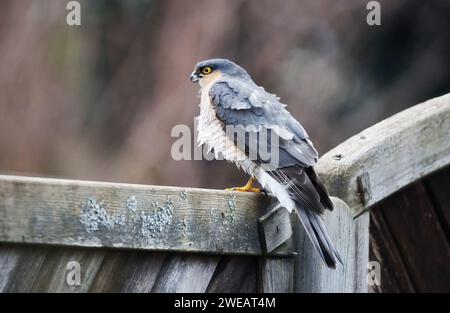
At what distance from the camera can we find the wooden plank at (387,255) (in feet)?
9.68

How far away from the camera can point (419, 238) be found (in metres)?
2.99

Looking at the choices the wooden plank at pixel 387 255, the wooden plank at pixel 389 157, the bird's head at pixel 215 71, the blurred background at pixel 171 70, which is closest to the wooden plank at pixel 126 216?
the wooden plank at pixel 389 157

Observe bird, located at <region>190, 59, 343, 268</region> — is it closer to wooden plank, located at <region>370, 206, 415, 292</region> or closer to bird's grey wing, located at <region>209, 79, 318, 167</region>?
Result: bird's grey wing, located at <region>209, 79, 318, 167</region>

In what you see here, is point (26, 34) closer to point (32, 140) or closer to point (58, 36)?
point (58, 36)

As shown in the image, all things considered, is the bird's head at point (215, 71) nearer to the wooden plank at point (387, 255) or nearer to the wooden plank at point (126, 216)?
the wooden plank at point (387, 255)

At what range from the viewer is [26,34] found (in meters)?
9.34

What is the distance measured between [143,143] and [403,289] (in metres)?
6.01

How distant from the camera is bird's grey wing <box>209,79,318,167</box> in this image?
3.24 meters

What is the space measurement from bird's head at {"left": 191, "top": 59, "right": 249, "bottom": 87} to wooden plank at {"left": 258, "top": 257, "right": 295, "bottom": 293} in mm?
2094

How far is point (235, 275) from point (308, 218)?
37 centimetres

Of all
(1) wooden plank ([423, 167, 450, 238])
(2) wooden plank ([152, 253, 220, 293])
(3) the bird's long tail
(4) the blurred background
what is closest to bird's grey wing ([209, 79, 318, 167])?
(3) the bird's long tail

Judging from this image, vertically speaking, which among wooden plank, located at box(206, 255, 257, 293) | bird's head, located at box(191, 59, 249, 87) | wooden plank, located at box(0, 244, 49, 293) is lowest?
wooden plank, located at box(0, 244, 49, 293)
